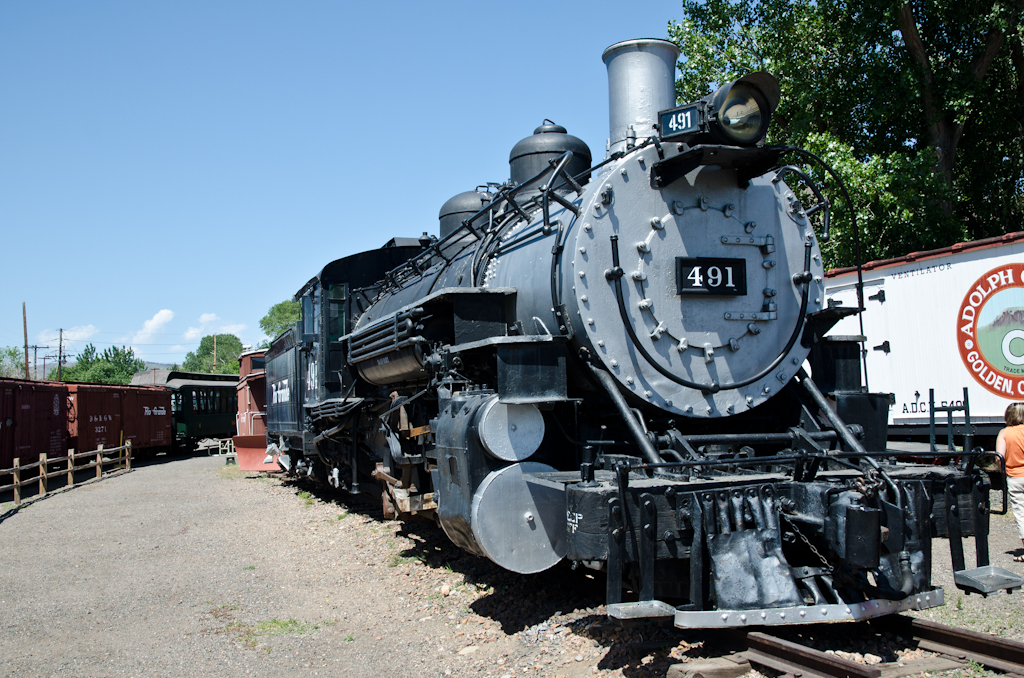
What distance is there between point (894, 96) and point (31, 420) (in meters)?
18.6

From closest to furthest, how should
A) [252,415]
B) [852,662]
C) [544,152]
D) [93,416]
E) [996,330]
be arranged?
[852,662], [544,152], [996,330], [252,415], [93,416]

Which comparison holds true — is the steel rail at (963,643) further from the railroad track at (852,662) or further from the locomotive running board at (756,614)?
the locomotive running board at (756,614)

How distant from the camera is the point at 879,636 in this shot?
400 centimetres

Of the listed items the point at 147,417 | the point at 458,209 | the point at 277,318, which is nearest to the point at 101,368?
the point at 277,318

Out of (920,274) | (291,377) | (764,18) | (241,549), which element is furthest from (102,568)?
(764,18)

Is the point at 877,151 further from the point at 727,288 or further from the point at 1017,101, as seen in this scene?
the point at 727,288

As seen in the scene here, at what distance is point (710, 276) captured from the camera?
4.82 metres

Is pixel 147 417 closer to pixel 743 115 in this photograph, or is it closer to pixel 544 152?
pixel 544 152

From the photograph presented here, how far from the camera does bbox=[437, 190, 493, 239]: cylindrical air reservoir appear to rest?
29.2 feet

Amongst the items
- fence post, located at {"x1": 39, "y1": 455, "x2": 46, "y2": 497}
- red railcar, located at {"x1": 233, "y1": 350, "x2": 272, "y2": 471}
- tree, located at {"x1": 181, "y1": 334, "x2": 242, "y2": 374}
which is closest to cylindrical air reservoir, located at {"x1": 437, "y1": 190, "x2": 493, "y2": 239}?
red railcar, located at {"x1": 233, "y1": 350, "x2": 272, "y2": 471}

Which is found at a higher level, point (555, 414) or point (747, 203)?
point (747, 203)

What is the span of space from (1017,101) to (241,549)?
15888 millimetres

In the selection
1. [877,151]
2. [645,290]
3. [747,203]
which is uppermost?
[877,151]

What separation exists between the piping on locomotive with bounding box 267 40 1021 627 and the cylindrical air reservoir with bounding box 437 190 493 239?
115 inches
